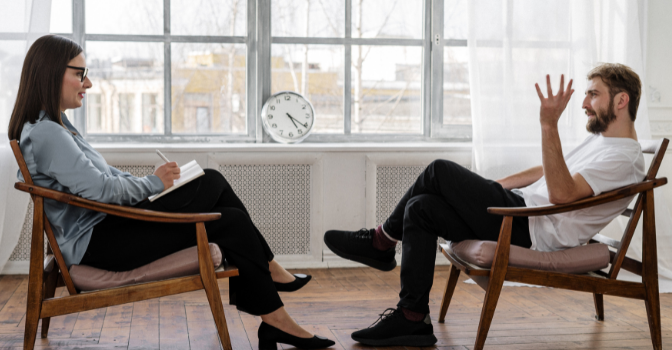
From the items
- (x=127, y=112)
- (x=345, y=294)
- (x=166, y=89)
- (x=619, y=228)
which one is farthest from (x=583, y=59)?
(x=127, y=112)

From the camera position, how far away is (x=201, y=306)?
2.72m

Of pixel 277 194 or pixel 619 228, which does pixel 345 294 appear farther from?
pixel 619 228

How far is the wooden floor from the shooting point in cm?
225

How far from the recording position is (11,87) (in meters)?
3.14

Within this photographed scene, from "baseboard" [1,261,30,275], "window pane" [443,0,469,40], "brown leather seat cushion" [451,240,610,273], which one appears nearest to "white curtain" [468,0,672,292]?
"window pane" [443,0,469,40]

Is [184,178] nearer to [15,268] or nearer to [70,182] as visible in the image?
[70,182]

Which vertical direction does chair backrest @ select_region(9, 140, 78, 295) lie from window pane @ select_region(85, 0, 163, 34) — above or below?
below

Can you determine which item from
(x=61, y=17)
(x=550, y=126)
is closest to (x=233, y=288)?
(x=550, y=126)

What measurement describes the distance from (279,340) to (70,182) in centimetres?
88

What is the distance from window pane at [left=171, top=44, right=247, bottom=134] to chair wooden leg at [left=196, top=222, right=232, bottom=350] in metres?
1.91

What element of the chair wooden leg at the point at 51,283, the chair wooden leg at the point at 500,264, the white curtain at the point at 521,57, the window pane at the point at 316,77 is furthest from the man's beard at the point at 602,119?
the chair wooden leg at the point at 51,283

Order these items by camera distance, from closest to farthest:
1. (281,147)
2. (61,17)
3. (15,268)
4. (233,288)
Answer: (233,288) < (15,268) < (281,147) < (61,17)

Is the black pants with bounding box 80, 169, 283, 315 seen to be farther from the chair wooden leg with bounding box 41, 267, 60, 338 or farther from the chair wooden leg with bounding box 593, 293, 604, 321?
A: the chair wooden leg with bounding box 593, 293, 604, 321

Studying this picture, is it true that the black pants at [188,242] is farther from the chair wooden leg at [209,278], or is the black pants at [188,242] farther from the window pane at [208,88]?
the window pane at [208,88]
